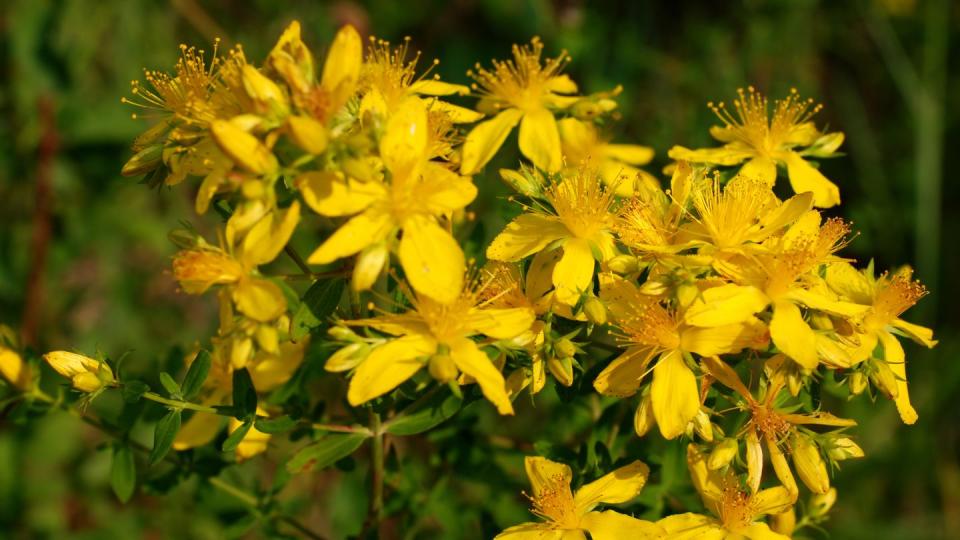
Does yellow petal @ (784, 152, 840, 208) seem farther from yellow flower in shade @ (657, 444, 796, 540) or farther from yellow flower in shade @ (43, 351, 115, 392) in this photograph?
yellow flower in shade @ (43, 351, 115, 392)

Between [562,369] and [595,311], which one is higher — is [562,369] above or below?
below

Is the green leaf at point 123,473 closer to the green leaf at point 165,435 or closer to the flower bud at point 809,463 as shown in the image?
the green leaf at point 165,435

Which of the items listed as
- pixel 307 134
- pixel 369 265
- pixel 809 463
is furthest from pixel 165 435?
pixel 809 463

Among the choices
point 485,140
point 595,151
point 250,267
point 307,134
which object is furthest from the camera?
point 595,151

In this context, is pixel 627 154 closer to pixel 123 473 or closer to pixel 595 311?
pixel 595 311

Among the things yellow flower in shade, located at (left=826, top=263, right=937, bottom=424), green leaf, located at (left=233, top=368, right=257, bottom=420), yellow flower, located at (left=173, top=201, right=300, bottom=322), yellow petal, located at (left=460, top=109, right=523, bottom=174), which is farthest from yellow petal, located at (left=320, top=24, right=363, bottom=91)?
yellow flower in shade, located at (left=826, top=263, right=937, bottom=424)

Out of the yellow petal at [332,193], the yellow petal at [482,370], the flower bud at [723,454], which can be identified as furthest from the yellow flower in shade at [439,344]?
the flower bud at [723,454]

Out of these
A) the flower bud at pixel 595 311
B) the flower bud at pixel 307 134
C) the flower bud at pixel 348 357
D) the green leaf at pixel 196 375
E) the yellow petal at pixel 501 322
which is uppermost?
the flower bud at pixel 307 134
